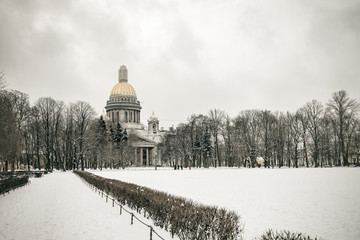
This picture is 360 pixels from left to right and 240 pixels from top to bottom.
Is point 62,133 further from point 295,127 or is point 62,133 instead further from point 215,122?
point 295,127

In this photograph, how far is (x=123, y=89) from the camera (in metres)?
127

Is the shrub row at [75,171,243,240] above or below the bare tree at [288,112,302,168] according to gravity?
below

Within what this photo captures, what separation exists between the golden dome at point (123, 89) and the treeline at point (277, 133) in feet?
187

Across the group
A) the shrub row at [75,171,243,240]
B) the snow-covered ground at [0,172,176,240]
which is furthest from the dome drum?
the shrub row at [75,171,243,240]

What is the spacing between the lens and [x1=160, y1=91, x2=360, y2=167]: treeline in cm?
5606

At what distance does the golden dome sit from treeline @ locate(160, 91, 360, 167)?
56976mm

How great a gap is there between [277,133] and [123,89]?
76.9m

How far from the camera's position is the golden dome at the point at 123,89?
4963 inches

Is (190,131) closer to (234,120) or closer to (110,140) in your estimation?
(234,120)

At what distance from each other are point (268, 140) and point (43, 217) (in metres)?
58.9

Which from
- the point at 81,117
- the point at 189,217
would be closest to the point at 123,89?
the point at 81,117

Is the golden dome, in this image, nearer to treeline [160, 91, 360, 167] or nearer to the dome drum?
the dome drum

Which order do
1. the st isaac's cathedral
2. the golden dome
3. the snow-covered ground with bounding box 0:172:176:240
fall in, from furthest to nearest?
the golden dome
the st isaac's cathedral
the snow-covered ground with bounding box 0:172:176:240

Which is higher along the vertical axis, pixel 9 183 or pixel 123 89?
pixel 123 89
